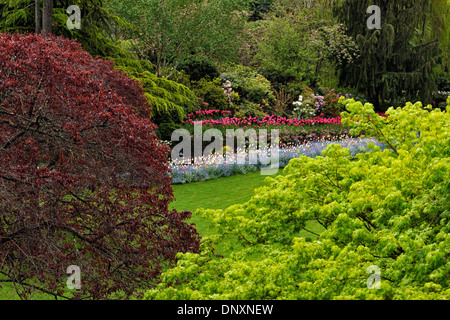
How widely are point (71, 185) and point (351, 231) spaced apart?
198 centimetres

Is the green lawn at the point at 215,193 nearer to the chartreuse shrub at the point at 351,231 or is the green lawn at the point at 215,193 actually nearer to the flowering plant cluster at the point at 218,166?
the flowering plant cluster at the point at 218,166

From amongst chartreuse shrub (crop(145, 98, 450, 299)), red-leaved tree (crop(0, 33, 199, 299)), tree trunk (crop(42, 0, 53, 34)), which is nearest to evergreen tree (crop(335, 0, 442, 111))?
tree trunk (crop(42, 0, 53, 34))

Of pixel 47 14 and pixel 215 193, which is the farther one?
pixel 215 193

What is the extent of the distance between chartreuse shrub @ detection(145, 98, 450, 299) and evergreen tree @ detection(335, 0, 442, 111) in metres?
16.9

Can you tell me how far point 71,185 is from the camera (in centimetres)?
333

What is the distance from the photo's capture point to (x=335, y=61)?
70.4 feet

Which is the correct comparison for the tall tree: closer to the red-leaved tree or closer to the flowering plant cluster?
the flowering plant cluster

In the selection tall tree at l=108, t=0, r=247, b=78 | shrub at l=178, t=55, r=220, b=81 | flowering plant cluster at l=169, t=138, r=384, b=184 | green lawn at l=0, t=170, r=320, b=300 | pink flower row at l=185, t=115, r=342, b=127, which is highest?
tall tree at l=108, t=0, r=247, b=78

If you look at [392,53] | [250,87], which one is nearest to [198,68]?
[250,87]

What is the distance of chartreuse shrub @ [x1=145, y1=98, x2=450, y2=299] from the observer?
2.86 m

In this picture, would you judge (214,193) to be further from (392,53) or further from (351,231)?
(392,53)

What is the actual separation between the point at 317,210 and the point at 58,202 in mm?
1943

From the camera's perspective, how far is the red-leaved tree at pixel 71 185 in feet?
10.6

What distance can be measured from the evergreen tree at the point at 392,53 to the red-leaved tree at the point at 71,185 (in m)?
18.1
